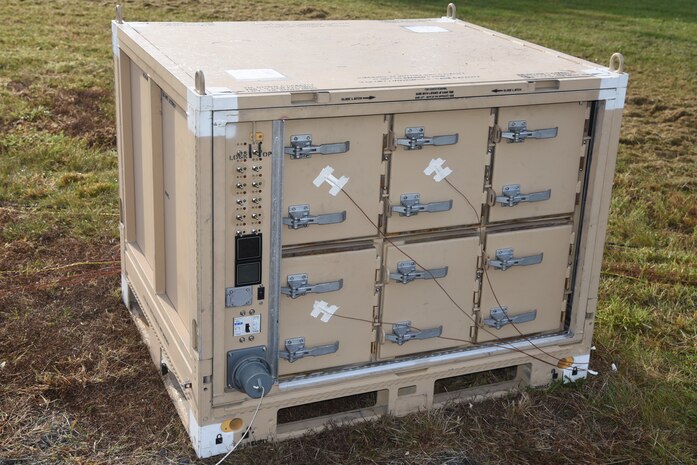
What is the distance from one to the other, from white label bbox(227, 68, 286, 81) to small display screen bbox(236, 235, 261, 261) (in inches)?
30.3

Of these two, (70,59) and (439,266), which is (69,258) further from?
(70,59)

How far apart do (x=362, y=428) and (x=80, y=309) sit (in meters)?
2.35

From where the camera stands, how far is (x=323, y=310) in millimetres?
4855

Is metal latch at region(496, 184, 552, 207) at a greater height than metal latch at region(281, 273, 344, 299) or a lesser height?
greater

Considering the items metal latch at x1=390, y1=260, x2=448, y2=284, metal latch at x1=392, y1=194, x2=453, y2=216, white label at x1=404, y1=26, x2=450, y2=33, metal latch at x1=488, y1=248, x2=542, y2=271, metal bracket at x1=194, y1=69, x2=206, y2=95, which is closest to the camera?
metal bracket at x1=194, y1=69, x2=206, y2=95

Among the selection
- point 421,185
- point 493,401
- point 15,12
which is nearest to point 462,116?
point 421,185

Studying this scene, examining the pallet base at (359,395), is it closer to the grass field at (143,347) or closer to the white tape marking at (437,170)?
the grass field at (143,347)

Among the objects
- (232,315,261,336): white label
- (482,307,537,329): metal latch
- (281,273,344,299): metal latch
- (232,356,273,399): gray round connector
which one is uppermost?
(281,273,344,299): metal latch

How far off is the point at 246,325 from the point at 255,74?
1.24 meters

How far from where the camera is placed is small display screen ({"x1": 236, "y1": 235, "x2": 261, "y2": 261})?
14.7ft

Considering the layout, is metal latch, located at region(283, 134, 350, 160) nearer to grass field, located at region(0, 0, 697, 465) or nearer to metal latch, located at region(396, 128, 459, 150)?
metal latch, located at region(396, 128, 459, 150)

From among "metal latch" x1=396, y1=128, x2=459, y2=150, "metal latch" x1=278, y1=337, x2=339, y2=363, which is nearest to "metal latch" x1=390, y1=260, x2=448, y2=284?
"metal latch" x1=278, y1=337, x2=339, y2=363

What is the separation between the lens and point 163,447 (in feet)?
16.1

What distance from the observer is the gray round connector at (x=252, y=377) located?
4598mm
